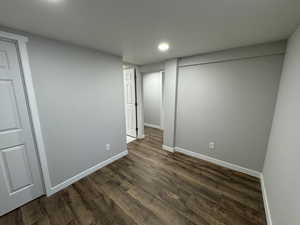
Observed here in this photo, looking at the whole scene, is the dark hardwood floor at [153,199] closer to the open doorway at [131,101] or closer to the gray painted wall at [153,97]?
the open doorway at [131,101]

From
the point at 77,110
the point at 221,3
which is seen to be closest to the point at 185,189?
the point at 77,110

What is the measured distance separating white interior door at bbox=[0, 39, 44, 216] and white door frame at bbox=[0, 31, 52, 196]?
0.06 meters

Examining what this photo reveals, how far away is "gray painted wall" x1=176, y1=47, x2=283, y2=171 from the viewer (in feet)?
6.37

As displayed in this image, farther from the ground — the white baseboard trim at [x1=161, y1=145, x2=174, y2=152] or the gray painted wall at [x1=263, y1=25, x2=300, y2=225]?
the gray painted wall at [x1=263, y1=25, x2=300, y2=225]

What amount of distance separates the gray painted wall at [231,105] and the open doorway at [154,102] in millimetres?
1969

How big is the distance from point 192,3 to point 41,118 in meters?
2.18

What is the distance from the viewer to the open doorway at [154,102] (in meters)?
4.76

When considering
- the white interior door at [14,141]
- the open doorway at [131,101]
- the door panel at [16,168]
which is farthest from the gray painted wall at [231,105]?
the door panel at [16,168]

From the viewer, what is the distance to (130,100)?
3758 millimetres

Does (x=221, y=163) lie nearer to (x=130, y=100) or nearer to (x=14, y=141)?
(x=130, y=100)

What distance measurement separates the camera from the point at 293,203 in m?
0.96

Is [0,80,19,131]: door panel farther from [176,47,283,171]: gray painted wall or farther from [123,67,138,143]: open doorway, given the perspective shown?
[176,47,283,171]: gray painted wall

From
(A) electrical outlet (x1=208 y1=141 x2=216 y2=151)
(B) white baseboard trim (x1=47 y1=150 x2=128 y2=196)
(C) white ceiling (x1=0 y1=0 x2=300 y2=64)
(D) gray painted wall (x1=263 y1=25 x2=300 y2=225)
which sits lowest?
(B) white baseboard trim (x1=47 y1=150 x2=128 y2=196)

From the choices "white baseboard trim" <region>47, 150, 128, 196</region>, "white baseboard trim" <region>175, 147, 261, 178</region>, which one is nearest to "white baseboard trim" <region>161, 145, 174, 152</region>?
"white baseboard trim" <region>175, 147, 261, 178</region>
